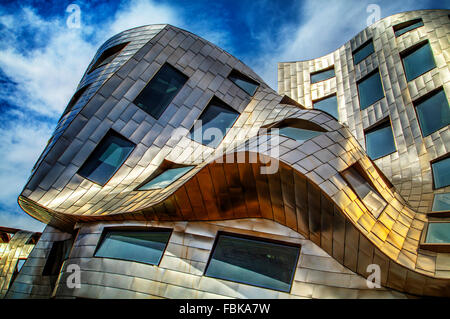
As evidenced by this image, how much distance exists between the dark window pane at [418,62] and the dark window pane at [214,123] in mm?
9608

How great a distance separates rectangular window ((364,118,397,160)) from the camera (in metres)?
14.9

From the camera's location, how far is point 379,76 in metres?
17.6

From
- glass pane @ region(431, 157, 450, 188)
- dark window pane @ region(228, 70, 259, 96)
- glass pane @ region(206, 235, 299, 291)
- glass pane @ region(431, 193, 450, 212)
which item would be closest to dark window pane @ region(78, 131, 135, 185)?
glass pane @ region(206, 235, 299, 291)

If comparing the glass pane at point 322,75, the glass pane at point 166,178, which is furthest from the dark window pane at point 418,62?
the glass pane at point 166,178

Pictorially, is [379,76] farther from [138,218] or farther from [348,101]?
[138,218]

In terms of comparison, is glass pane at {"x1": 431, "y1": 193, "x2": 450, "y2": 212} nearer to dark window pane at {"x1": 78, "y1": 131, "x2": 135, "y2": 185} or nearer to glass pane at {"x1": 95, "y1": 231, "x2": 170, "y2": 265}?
glass pane at {"x1": 95, "y1": 231, "x2": 170, "y2": 265}

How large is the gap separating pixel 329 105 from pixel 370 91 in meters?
2.83

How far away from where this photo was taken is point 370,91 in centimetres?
1766

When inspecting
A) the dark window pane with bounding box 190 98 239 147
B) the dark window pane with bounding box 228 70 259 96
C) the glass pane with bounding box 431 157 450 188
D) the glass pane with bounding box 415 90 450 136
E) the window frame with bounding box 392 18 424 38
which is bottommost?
the glass pane with bounding box 431 157 450 188

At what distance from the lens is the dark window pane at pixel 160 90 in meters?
13.8

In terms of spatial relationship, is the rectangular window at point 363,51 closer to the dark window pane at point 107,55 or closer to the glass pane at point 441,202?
the glass pane at point 441,202

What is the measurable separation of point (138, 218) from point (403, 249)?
783 centimetres

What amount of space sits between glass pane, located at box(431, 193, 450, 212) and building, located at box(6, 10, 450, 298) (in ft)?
0.18
